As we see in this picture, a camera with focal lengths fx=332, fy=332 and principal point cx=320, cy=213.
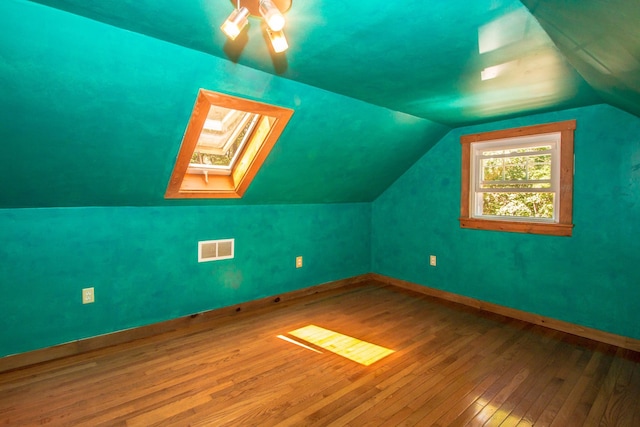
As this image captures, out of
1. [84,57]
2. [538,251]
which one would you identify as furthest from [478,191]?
[84,57]

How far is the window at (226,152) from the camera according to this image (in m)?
2.54

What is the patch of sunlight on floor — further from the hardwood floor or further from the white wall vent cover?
the white wall vent cover

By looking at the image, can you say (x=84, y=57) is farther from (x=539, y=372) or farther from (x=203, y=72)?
(x=539, y=372)

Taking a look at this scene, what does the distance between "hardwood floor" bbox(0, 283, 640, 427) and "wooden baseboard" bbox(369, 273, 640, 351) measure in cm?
10

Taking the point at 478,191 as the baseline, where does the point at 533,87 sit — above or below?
above

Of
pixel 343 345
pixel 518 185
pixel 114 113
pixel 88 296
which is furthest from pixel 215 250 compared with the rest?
pixel 518 185

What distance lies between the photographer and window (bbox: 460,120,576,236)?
9.95ft

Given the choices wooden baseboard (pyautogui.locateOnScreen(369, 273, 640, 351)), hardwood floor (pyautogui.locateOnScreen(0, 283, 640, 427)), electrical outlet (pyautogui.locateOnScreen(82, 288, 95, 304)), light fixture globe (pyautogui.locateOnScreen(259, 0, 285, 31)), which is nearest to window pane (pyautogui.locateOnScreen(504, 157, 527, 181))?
wooden baseboard (pyautogui.locateOnScreen(369, 273, 640, 351))

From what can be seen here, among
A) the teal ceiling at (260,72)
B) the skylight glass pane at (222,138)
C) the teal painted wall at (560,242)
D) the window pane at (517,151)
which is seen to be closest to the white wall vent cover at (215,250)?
the teal ceiling at (260,72)

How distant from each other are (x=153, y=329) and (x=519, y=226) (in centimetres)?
359

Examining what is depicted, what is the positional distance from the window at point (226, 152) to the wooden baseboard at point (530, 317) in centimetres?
254

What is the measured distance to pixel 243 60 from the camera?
191 cm

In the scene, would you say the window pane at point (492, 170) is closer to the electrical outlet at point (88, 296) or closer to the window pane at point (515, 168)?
the window pane at point (515, 168)

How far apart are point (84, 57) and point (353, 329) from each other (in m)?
2.76
